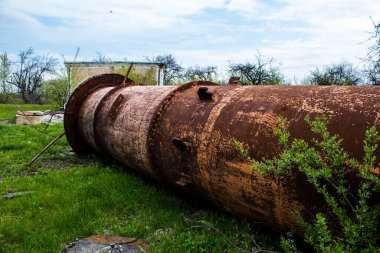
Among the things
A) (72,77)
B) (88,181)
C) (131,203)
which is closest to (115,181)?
(88,181)

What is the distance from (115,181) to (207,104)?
2305 millimetres

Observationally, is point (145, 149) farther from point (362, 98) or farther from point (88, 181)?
point (362, 98)

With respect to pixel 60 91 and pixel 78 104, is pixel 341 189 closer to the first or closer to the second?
pixel 78 104

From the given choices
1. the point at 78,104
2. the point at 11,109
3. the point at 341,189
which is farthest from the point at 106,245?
the point at 11,109

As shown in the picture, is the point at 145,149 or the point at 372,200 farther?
the point at 145,149

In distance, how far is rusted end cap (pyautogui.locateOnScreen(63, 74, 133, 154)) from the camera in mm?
6688

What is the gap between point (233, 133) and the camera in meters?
2.79

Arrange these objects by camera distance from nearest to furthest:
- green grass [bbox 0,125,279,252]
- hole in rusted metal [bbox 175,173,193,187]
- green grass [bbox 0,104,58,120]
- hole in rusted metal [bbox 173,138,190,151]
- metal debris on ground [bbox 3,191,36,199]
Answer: green grass [bbox 0,125,279,252]
hole in rusted metal [bbox 173,138,190,151]
hole in rusted metal [bbox 175,173,193,187]
metal debris on ground [bbox 3,191,36,199]
green grass [bbox 0,104,58,120]

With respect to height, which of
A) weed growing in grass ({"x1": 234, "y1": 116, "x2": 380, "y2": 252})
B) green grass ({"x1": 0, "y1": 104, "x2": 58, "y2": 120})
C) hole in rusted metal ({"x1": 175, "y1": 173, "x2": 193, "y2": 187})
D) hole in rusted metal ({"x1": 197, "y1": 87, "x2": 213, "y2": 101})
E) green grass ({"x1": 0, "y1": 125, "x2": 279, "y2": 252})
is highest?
hole in rusted metal ({"x1": 197, "y1": 87, "x2": 213, "y2": 101})

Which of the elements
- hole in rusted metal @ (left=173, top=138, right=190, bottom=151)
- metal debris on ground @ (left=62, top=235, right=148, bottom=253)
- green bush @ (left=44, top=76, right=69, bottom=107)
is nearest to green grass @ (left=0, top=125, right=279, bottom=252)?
metal debris on ground @ (left=62, top=235, right=148, bottom=253)

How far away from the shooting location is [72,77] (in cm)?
1883

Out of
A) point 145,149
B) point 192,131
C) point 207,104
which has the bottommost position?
point 145,149

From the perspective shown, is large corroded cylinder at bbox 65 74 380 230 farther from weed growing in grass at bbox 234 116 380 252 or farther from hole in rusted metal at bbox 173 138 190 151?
weed growing in grass at bbox 234 116 380 252

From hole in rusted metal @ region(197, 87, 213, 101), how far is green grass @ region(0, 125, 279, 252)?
1146mm
